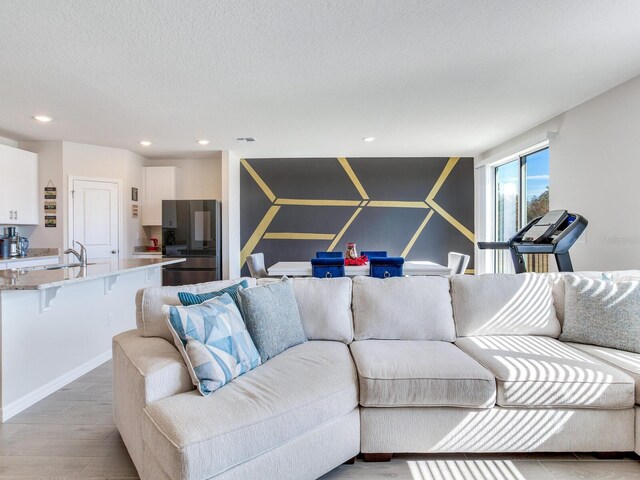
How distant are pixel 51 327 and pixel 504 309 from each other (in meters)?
3.27

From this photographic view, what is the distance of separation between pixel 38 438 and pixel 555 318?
3.29m

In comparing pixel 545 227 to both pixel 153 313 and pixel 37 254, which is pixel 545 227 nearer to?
pixel 153 313

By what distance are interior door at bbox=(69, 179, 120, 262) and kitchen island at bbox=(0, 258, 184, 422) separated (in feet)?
7.52

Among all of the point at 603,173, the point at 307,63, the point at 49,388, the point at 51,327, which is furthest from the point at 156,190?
the point at 603,173

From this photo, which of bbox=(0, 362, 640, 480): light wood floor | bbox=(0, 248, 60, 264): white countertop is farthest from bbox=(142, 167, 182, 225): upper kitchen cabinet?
bbox=(0, 362, 640, 480): light wood floor

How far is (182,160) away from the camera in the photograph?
253 inches

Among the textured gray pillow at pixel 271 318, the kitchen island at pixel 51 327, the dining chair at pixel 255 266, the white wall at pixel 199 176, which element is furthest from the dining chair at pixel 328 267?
the white wall at pixel 199 176

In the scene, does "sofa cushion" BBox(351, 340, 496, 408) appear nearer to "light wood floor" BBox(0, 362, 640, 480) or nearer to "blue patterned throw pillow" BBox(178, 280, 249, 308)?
"light wood floor" BBox(0, 362, 640, 480)

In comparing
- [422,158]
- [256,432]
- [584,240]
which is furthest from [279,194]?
[256,432]

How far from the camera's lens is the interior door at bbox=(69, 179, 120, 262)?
17.5ft

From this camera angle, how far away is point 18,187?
16.1ft

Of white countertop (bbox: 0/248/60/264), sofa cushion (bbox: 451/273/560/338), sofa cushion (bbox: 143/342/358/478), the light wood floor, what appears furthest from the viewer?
white countertop (bbox: 0/248/60/264)

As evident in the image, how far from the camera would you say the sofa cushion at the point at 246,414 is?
1312 millimetres

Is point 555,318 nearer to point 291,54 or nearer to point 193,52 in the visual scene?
point 291,54
